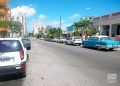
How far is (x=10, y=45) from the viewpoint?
759 centimetres

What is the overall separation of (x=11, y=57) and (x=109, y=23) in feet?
140

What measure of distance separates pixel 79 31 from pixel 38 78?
56.8 metres

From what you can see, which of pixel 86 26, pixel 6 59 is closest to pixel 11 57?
pixel 6 59

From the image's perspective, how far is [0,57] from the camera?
714cm

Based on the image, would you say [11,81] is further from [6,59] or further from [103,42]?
[103,42]

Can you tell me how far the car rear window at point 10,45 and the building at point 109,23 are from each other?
127ft

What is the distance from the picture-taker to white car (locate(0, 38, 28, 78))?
719cm

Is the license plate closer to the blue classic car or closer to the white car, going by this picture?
the white car

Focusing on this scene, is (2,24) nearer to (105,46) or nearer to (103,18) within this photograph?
(103,18)

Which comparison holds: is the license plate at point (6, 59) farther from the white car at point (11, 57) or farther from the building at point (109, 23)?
the building at point (109, 23)

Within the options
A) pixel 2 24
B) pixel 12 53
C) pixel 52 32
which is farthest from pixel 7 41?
pixel 52 32

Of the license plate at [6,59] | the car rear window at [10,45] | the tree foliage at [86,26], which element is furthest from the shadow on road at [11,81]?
the tree foliage at [86,26]

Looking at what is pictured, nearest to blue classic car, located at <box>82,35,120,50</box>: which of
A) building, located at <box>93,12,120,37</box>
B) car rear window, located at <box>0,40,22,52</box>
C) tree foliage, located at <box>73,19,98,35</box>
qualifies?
car rear window, located at <box>0,40,22,52</box>

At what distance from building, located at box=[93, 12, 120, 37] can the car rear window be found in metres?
38.6
